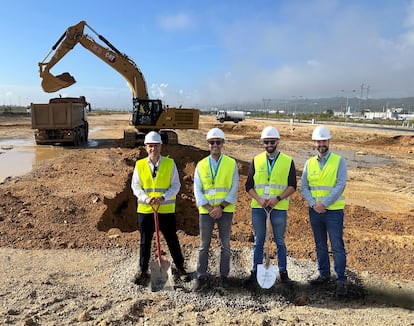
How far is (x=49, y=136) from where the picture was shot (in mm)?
21562

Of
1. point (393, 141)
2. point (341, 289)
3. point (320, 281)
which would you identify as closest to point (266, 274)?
→ point (320, 281)

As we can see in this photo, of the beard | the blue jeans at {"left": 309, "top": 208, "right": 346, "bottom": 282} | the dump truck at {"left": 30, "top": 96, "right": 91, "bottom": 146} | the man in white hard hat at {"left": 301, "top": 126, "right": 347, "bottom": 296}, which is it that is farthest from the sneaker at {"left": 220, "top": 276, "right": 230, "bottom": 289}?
the dump truck at {"left": 30, "top": 96, "right": 91, "bottom": 146}

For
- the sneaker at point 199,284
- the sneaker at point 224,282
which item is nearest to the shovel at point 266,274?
the sneaker at point 224,282

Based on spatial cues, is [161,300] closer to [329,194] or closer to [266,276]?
[266,276]

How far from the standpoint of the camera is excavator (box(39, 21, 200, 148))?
17.7 metres

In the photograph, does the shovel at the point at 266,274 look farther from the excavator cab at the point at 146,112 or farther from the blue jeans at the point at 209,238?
the excavator cab at the point at 146,112

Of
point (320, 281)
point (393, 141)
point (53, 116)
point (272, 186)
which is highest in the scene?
point (53, 116)

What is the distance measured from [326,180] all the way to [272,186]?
2.20ft

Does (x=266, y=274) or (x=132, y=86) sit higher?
(x=132, y=86)

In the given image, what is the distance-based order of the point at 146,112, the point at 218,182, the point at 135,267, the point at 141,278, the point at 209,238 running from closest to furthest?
the point at 218,182 < the point at 209,238 < the point at 141,278 < the point at 135,267 < the point at 146,112

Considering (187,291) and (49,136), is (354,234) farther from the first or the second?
(49,136)

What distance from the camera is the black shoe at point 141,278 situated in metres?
4.89

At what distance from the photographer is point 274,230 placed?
4871 mm

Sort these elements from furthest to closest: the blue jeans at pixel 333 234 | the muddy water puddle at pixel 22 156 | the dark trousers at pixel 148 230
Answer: the muddy water puddle at pixel 22 156 < the dark trousers at pixel 148 230 < the blue jeans at pixel 333 234
